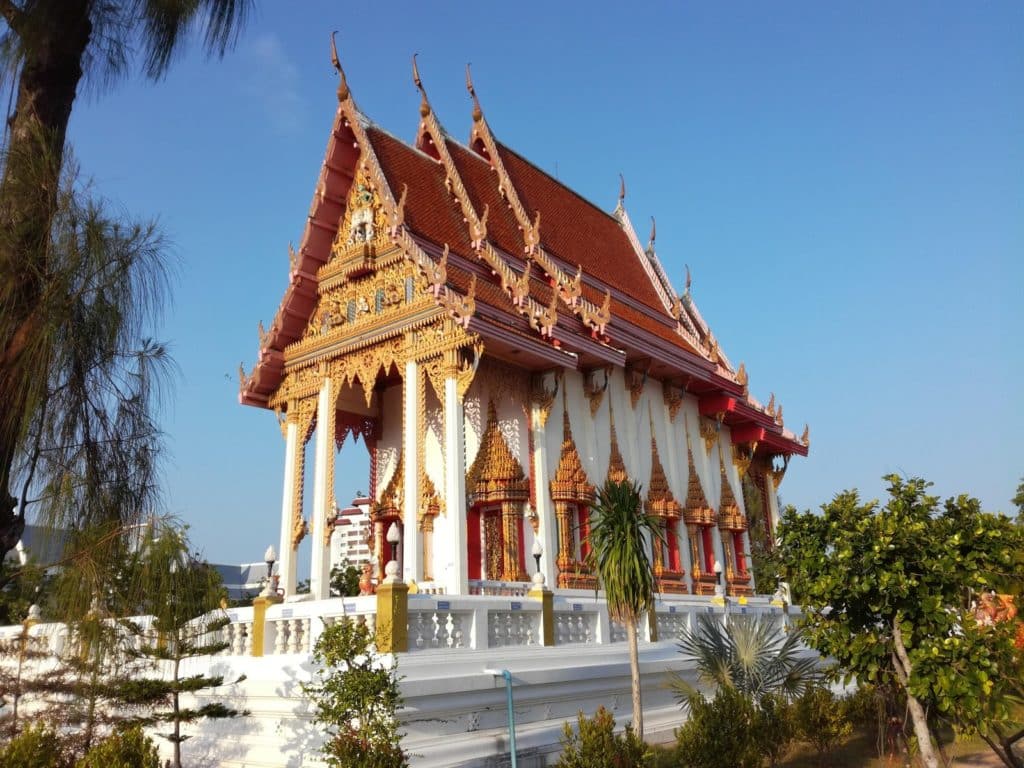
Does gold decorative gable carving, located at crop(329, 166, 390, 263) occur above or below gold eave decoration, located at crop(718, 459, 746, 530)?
above

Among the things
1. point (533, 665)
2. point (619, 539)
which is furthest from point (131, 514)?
point (533, 665)

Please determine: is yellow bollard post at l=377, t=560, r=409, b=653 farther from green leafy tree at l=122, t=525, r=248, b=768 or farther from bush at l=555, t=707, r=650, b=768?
bush at l=555, t=707, r=650, b=768

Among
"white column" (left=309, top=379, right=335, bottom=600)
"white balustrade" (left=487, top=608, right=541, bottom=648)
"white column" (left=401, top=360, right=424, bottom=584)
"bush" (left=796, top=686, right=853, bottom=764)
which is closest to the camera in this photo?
"white balustrade" (left=487, top=608, right=541, bottom=648)

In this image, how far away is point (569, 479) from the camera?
1275 centimetres

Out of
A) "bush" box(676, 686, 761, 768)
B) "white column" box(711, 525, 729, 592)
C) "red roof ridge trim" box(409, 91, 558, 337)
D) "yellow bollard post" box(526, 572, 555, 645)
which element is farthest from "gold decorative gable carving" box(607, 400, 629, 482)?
"bush" box(676, 686, 761, 768)

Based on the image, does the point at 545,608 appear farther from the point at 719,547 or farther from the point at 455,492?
the point at 719,547

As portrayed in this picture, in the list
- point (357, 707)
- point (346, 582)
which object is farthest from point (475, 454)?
point (346, 582)

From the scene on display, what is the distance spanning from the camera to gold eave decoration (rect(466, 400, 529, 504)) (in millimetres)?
12531

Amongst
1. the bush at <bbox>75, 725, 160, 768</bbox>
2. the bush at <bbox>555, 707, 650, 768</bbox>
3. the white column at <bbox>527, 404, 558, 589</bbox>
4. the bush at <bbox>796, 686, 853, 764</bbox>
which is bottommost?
the bush at <bbox>796, 686, 853, 764</bbox>

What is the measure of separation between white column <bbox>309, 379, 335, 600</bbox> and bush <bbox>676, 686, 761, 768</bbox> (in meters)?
6.10

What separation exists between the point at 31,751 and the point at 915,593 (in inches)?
255

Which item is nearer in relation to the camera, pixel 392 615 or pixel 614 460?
pixel 392 615

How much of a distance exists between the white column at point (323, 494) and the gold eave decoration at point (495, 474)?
2112 millimetres

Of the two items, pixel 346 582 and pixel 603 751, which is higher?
pixel 346 582
